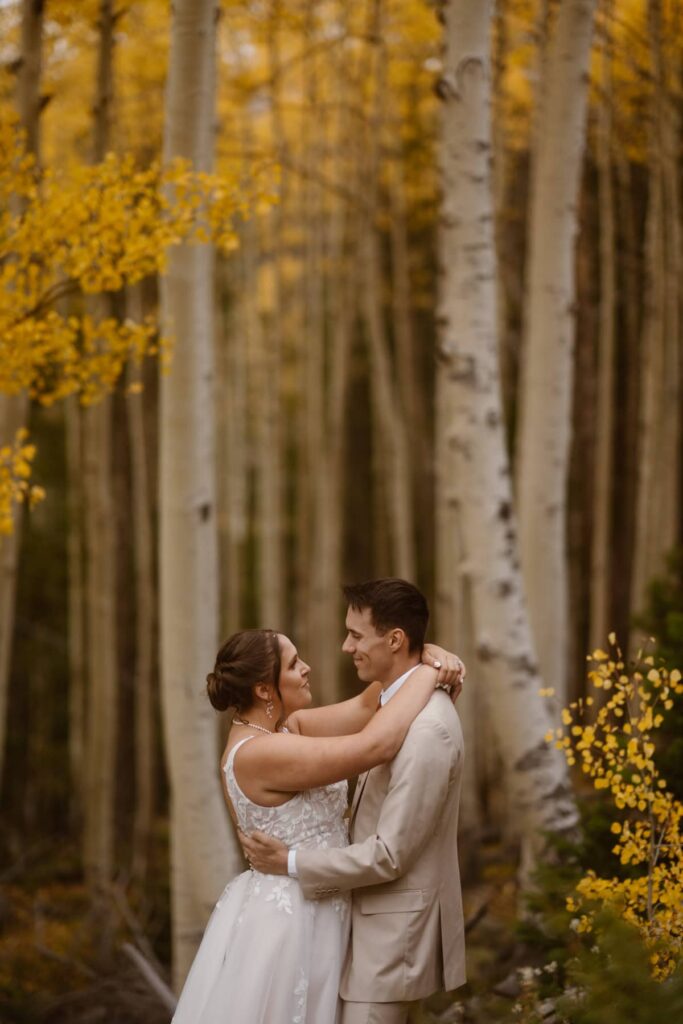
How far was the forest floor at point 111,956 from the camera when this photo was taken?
3.89 metres

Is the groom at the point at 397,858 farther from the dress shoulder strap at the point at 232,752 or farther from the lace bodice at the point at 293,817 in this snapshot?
the dress shoulder strap at the point at 232,752

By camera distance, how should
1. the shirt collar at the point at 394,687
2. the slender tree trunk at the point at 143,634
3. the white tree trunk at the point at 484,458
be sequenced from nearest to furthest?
the shirt collar at the point at 394,687
the white tree trunk at the point at 484,458
the slender tree trunk at the point at 143,634

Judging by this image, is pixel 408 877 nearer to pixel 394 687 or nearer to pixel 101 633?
pixel 394 687

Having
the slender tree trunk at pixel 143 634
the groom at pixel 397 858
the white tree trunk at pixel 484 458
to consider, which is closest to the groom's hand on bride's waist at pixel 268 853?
the groom at pixel 397 858

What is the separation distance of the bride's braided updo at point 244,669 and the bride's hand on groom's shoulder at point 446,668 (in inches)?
18.0

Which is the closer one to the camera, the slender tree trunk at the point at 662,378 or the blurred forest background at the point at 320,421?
the blurred forest background at the point at 320,421

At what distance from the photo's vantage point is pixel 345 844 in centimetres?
299

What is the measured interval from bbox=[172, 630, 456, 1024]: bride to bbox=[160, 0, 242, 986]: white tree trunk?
4.60ft

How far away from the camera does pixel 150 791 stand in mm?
8625

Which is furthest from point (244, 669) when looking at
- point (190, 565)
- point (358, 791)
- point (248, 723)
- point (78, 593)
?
point (78, 593)

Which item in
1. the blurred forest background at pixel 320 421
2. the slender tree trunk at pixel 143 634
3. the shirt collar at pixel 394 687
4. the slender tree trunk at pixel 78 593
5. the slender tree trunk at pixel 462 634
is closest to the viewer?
the shirt collar at pixel 394 687

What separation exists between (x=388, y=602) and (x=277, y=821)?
71 cm

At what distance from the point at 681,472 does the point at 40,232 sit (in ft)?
21.3

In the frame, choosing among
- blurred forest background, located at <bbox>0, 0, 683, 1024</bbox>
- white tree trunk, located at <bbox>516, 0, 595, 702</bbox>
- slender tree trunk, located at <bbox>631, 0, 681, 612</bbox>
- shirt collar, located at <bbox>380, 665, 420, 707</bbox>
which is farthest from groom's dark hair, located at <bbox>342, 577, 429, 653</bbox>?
slender tree trunk, located at <bbox>631, 0, 681, 612</bbox>
